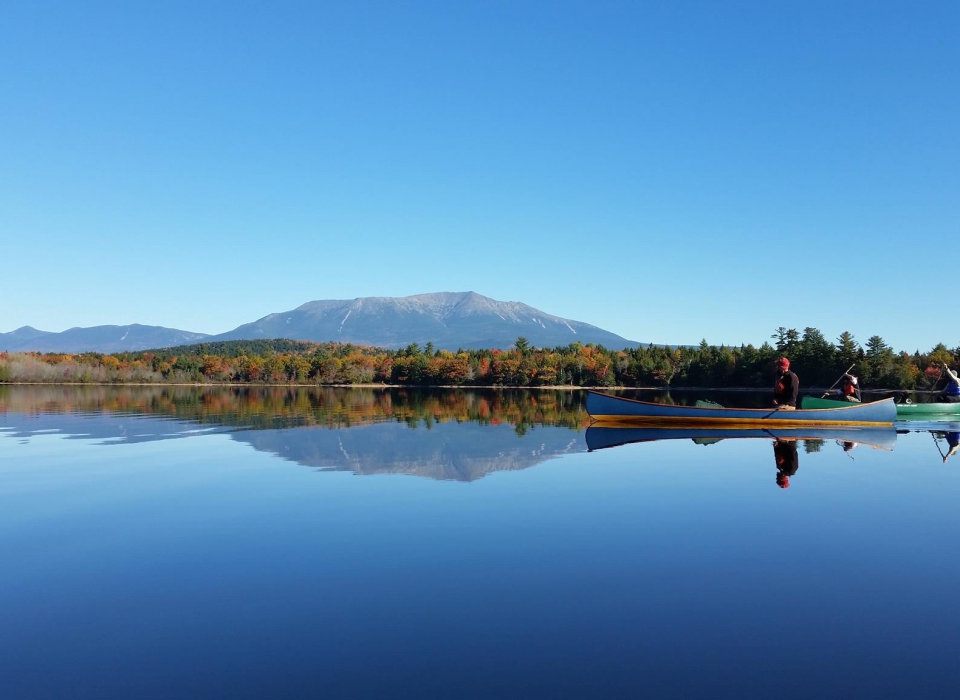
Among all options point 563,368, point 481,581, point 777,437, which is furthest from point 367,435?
point 563,368

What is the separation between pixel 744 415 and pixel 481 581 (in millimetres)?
20879

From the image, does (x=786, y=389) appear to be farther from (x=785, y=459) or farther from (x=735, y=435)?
(x=785, y=459)

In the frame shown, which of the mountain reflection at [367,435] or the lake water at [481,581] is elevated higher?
the mountain reflection at [367,435]

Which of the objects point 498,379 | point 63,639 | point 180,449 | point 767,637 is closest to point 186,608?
point 63,639

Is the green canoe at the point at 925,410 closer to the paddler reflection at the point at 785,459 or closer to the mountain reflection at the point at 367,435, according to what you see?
the paddler reflection at the point at 785,459

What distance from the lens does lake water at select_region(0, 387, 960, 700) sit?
6203 mm

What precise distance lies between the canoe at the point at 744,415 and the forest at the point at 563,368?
225 feet

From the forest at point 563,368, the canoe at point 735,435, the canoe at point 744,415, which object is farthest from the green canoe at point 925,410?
the forest at point 563,368

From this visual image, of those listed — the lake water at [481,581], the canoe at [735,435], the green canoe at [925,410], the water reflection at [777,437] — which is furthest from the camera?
the green canoe at [925,410]

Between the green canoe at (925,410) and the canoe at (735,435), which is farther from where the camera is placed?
the green canoe at (925,410)

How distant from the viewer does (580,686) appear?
5.96 meters

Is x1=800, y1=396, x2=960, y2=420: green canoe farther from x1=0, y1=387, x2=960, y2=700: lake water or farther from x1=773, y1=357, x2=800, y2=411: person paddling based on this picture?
x1=0, y1=387, x2=960, y2=700: lake water

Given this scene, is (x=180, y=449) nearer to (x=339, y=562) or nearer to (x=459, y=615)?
(x=339, y=562)

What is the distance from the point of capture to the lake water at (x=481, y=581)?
6.20m
